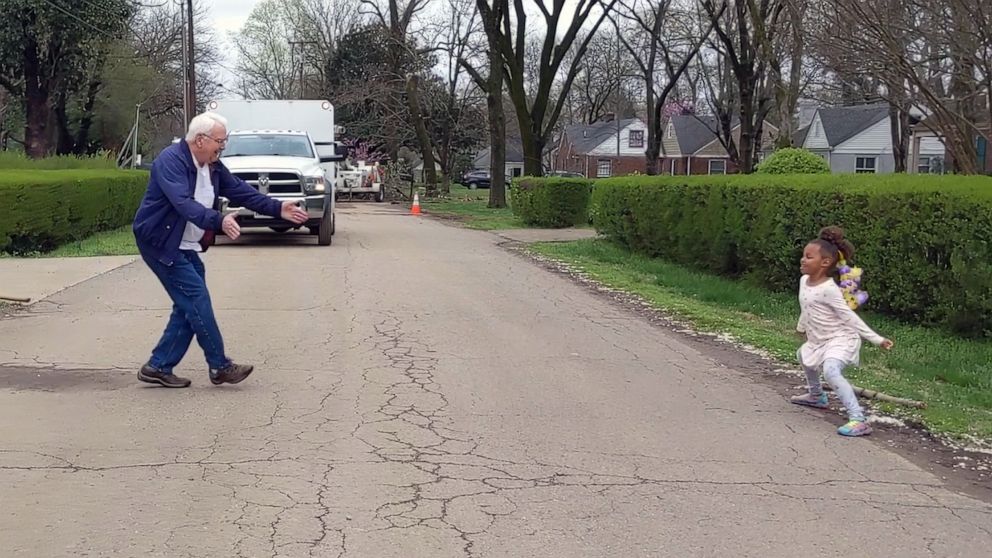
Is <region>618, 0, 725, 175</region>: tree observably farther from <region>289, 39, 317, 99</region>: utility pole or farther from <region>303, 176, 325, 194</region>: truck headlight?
<region>289, 39, 317, 99</region>: utility pole

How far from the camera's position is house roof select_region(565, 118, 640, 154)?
3403 inches

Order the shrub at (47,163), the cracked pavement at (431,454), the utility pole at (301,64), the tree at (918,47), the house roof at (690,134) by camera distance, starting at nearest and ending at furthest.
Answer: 1. the cracked pavement at (431,454)
2. the tree at (918,47)
3. the shrub at (47,163)
4. the utility pole at (301,64)
5. the house roof at (690,134)

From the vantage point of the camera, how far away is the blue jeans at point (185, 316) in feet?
23.1

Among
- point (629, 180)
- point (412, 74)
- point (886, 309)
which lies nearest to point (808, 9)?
point (629, 180)

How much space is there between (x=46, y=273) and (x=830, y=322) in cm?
1027

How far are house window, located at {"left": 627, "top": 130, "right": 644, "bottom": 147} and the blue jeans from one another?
75.2 meters

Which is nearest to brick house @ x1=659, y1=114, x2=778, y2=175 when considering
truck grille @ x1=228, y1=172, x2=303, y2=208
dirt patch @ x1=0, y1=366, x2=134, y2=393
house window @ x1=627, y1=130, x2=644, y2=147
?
house window @ x1=627, y1=130, x2=644, y2=147

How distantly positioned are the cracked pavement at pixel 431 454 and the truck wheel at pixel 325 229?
7.81 m

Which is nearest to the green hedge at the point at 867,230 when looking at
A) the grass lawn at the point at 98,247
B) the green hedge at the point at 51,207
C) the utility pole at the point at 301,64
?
the grass lawn at the point at 98,247

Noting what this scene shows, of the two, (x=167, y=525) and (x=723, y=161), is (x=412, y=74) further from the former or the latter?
(x=167, y=525)

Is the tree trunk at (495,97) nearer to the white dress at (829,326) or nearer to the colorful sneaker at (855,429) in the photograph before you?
the white dress at (829,326)

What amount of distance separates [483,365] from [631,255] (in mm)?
9150

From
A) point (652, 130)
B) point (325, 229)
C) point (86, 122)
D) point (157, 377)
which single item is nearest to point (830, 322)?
point (157, 377)

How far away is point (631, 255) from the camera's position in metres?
17.1
